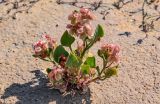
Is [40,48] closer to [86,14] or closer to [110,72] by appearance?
[86,14]

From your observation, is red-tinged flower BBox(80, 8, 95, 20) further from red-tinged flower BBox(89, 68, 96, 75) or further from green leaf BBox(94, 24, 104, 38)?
red-tinged flower BBox(89, 68, 96, 75)

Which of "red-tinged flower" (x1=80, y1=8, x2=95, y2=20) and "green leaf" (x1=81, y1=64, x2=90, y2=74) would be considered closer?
"red-tinged flower" (x1=80, y1=8, x2=95, y2=20)

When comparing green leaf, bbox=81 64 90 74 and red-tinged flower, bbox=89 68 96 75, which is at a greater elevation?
green leaf, bbox=81 64 90 74

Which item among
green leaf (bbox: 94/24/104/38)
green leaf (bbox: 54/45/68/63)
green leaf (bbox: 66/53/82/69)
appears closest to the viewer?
green leaf (bbox: 66/53/82/69)

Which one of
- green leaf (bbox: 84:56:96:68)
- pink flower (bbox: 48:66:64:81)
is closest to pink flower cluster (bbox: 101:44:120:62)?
green leaf (bbox: 84:56:96:68)

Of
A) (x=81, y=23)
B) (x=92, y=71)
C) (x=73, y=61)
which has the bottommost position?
(x=92, y=71)

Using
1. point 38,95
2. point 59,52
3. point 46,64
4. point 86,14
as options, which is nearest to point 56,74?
point 59,52
